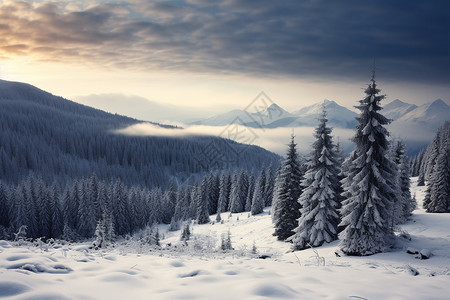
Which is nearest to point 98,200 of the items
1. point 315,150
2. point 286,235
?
point 286,235

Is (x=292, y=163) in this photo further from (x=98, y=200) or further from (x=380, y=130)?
(x=98, y=200)

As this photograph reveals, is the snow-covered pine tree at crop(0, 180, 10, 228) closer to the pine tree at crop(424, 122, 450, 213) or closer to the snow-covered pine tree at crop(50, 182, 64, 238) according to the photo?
the snow-covered pine tree at crop(50, 182, 64, 238)

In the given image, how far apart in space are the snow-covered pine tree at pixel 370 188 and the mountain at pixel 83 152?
134m

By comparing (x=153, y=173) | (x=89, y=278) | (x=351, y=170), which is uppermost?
(x=351, y=170)

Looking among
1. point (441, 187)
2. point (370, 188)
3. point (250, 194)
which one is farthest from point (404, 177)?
point (250, 194)

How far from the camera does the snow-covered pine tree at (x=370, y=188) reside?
1811 centimetres

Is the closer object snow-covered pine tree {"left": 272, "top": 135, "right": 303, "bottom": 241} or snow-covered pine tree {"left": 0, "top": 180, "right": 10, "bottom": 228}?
snow-covered pine tree {"left": 272, "top": 135, "right": 303, "bottom": 241}

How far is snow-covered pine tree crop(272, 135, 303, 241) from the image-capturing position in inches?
1125

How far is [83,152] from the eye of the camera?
161500 millimetres

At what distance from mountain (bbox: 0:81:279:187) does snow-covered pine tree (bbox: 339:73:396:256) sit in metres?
134

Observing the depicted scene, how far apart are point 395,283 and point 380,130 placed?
51.3ft

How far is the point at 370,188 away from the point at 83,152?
174m

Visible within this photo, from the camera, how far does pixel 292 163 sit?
1164 inches

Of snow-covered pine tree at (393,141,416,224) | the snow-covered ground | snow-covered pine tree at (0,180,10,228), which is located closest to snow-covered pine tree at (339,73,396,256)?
snow-covered pine tree at (393,141,416,224)
